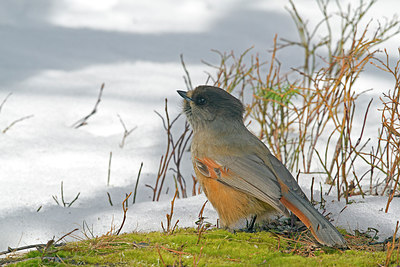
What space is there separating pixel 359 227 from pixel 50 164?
2.97 m

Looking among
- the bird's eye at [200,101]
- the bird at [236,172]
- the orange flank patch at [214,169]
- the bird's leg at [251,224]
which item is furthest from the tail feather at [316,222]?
the bird's eye at [200,101]

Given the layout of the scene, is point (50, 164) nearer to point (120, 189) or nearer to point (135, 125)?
point (120, 189)

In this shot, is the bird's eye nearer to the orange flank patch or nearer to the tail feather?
the orange flank patch

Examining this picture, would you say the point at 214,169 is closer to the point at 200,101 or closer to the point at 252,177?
the point at 252,177

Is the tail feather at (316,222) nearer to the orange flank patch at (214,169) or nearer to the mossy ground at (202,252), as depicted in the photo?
the mossy ground at (202,252)

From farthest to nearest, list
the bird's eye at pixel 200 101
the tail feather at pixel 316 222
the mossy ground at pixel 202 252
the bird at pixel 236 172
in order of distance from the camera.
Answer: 1. the bird's eye at pixel 200 101
2. the bird at pixel 236 172
3. the tail feather at pixel 316 222
4. the mossy ground at pixel 202 252

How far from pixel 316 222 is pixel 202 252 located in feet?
2.06

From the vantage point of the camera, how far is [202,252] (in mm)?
2684

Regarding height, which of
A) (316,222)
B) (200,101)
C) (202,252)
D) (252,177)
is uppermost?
(200,101)

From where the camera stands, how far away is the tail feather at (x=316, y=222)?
9.05ft

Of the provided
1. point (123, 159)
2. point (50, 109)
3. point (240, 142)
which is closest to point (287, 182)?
point (240, 142)

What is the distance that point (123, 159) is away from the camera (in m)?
5.37

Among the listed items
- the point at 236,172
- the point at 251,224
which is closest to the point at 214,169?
the point at 236,172

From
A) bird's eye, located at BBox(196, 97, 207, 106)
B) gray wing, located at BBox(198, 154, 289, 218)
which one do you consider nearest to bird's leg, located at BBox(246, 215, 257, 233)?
gray wing, located at BBox(198, 154, 289, 218)
